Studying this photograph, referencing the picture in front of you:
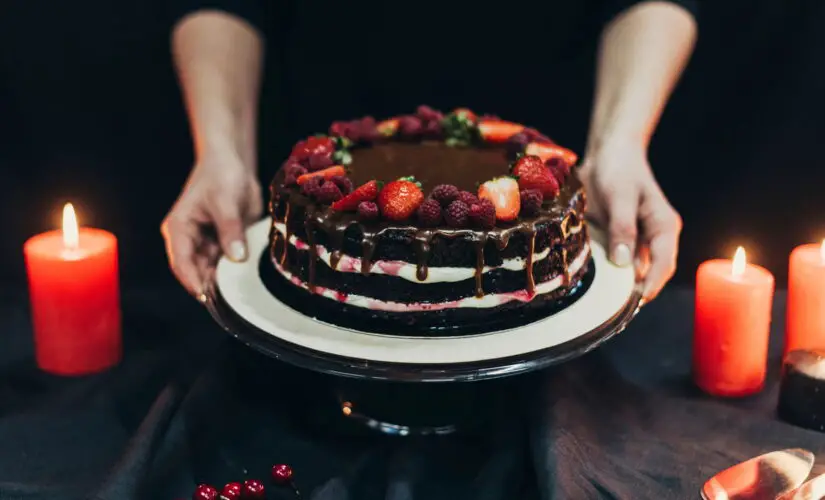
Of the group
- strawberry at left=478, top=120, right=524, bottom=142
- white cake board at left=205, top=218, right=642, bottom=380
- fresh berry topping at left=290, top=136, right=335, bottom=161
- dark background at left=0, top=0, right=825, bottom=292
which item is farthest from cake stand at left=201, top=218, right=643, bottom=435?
dark background at left=0, top=0, right=825, bottom=292

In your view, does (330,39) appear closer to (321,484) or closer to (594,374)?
(594,374)

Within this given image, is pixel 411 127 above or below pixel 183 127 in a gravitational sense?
above

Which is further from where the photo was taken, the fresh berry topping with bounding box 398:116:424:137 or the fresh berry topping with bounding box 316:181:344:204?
the fresh berry topping with bounding box 398:116:424:137

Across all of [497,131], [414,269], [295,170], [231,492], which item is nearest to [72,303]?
[295,170]

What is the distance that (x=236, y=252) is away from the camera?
1781 mm

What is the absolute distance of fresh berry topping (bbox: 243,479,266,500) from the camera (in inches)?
54.2

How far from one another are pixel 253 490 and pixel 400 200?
1.67 feet

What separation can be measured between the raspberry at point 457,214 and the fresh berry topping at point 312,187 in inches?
10.0

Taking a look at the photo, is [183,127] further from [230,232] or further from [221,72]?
[230,232]

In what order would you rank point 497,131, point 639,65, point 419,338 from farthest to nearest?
point 639,65 → point 497,131 → point 419,338

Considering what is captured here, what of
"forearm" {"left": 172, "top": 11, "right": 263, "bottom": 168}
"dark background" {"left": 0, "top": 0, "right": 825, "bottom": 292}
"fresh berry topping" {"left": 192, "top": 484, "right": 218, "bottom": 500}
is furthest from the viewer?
"dark background" {"left": 0, "top": 0, "right": 825, "bottom": 292}

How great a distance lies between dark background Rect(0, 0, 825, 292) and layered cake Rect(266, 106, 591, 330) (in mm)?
925

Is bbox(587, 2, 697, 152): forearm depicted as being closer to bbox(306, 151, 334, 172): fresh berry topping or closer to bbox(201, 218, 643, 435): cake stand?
bbox(201, 218, 643, 435): cake stand

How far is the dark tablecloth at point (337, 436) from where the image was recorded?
142cm
